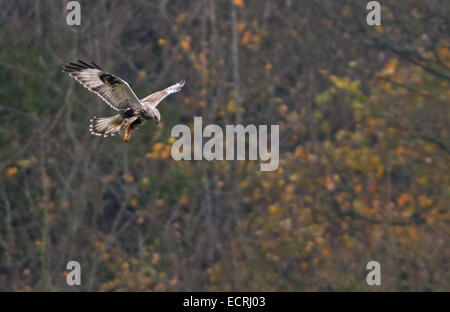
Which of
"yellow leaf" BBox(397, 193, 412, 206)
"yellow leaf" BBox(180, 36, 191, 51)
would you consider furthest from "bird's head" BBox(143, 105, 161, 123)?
"yellow leaf" BBox(180, 36, 191, 51)

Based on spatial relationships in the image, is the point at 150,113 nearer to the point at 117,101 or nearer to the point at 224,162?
the point at 117,101

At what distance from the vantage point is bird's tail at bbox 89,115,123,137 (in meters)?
6.46

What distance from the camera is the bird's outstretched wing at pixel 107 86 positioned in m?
6.29

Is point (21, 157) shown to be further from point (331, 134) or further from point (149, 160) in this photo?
point (331, 134)

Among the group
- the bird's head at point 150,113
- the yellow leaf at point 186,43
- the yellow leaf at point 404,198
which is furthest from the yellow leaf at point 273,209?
the bird's head at point 150,113

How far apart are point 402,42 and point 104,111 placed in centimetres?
325

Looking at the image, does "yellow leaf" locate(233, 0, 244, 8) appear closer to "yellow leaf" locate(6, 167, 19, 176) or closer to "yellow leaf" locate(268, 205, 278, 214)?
"yellow leaf" locate(268, 205, 278, 214)

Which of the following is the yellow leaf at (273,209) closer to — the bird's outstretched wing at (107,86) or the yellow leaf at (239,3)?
the yellow leaf at (239,3)

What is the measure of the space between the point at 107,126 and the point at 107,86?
274mm

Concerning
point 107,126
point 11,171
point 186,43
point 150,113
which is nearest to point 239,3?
point 186,43

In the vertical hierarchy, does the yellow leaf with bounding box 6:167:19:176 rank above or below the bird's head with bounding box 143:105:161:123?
above

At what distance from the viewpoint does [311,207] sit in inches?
478
